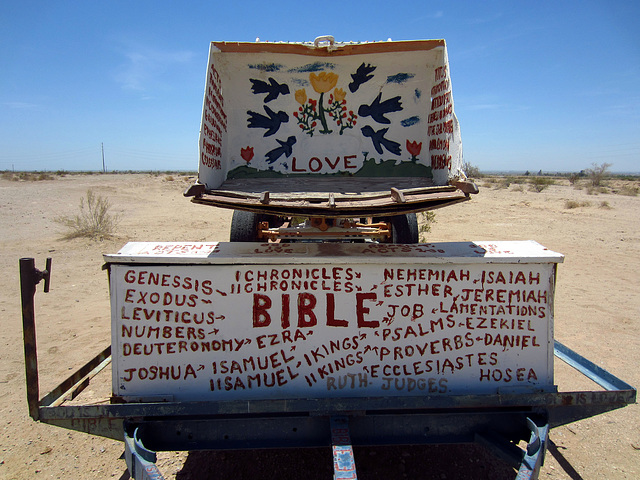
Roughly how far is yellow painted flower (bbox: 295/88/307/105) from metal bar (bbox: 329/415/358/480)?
9.20ft

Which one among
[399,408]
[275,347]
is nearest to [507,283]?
[399,408]

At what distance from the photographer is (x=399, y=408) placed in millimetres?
2193

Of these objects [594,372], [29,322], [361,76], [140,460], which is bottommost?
[140,460]

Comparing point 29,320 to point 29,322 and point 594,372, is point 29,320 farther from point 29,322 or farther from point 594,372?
point 594,372

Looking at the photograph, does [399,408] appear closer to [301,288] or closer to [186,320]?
[301,288]

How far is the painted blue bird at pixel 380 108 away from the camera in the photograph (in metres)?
4.00

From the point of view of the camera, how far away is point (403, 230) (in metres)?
4.83

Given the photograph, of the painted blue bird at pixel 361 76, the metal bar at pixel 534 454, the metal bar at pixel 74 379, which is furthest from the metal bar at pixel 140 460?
the painted blue bird at pixel 361 76

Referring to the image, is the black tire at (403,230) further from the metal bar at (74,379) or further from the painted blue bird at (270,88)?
the metal bar at (74,379)

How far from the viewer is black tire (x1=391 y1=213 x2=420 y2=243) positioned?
4809 millimetres

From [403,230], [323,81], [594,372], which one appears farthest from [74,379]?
[403,230]

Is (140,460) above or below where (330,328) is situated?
below

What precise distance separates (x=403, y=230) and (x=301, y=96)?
5.88 ft

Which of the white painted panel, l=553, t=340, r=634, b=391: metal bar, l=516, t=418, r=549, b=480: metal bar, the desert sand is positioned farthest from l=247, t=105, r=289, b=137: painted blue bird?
l=516, t=418, r=549, b=480: metal bar
